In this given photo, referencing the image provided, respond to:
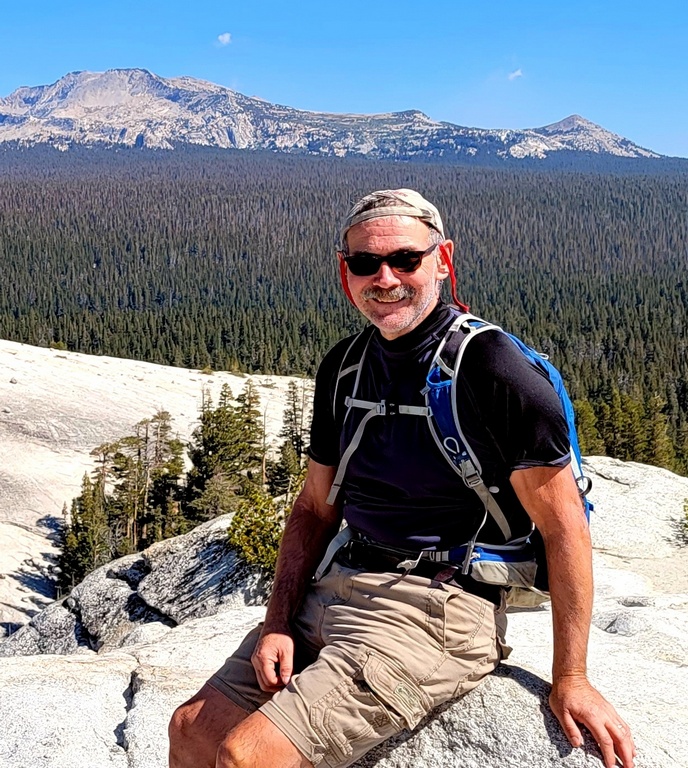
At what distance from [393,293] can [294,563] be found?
1.99 meters

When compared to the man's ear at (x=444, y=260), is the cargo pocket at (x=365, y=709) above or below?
below

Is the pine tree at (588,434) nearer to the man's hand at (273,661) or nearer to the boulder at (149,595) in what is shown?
the boulder at (149,595)

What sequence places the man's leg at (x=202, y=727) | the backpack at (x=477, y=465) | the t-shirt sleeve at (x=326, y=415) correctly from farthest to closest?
the t-shirt sleeve at (x=326, y=415)
the man's leg at (x=202, y=727)
the backpack at (x=477, y=465)

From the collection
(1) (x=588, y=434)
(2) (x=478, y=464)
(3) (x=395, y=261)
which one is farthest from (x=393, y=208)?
(1) (x=588, y=434)

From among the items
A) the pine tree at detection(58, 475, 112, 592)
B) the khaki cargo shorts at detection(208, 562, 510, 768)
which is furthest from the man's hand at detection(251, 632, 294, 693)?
the pine tree at detection(58, 475, 112, 592)

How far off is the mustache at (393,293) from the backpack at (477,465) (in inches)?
13.2

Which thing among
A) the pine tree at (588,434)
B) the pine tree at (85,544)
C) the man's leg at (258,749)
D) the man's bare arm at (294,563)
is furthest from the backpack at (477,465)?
the pine tree at (588,434)

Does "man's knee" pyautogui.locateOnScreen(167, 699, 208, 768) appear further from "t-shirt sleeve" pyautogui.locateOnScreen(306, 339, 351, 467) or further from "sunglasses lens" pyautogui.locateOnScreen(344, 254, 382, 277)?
"sunglasses lens" pyautogui.locateOnScreen(344, 254, 382, 277)

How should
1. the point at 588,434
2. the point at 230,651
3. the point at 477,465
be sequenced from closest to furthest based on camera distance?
the point at 477,465, the point at 230,651, the point at 588,434

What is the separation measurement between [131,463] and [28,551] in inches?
322

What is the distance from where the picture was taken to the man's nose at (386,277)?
189 inches

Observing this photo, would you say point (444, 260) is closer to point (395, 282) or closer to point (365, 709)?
point (395, 282)

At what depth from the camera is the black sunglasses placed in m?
4.82

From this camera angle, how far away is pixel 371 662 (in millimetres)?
4340
